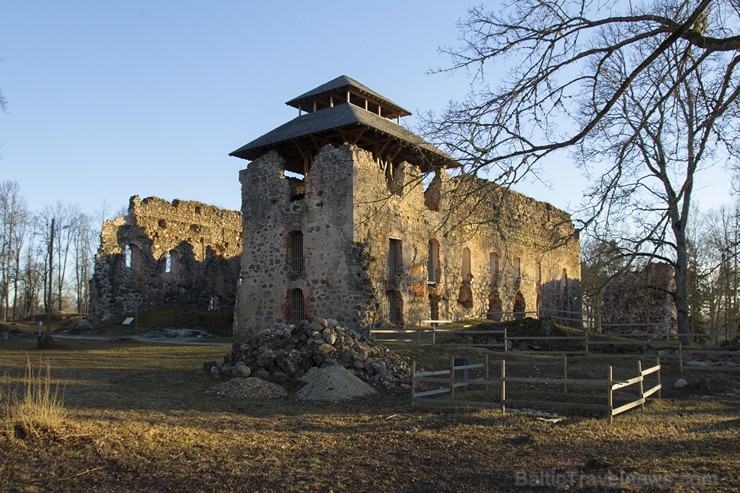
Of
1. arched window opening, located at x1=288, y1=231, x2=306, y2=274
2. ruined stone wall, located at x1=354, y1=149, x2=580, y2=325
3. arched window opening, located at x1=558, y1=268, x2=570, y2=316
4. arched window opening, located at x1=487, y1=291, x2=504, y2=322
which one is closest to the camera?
ruined stone wall, located at x1=354, y1=149, x2=580, y2=325

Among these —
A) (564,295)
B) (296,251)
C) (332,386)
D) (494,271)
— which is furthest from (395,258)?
(564,295)

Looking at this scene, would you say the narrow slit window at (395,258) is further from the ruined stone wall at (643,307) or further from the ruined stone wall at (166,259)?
the ruined stone wall at (166,259)

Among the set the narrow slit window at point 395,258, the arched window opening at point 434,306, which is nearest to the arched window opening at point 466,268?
the arched window opening at point 434,306

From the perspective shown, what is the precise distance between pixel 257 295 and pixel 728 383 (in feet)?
53.0

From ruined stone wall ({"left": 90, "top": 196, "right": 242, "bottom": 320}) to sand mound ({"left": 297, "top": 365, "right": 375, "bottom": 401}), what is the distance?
21574mm

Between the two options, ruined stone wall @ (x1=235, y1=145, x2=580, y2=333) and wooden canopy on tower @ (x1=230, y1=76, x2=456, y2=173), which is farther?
wooden canopy on tower @ (x1=230, y1=76, x2=456, y2=173)

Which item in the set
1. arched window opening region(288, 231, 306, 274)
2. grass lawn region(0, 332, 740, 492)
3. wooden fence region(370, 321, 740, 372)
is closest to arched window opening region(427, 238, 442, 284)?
wooden fence region(370, 321, 740, 372)

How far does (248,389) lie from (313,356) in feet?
6.69

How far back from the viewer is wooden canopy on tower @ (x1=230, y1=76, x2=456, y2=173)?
2259 cm

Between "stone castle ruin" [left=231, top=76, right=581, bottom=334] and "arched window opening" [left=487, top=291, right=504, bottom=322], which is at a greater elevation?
"stone castle ruin" [left=231, top=76, right=581, bottom=334]

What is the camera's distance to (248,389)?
11.5 m

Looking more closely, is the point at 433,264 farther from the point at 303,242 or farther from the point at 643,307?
the point at 643,307

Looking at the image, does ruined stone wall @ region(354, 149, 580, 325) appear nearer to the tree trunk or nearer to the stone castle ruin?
the stone castle ruin

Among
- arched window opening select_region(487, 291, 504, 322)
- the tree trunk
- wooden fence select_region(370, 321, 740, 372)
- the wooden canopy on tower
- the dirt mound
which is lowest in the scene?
the dirt mound
